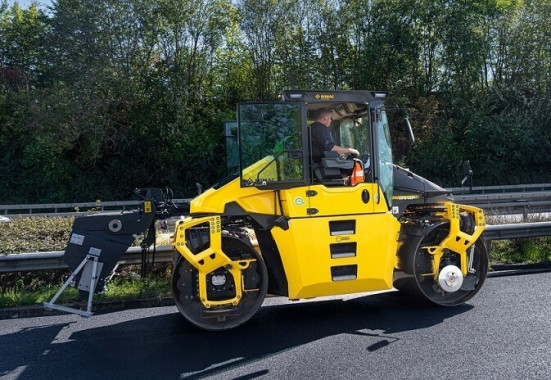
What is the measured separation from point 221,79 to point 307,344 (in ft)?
69.7

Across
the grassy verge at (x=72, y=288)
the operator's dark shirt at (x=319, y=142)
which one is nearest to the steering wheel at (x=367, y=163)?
the operator's dark shirt at (x=319, y=142)

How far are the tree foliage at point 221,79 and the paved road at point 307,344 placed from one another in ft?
56.6

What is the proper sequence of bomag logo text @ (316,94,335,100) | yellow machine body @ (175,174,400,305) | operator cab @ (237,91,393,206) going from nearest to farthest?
yellow machine body @ (175,174,400,305) < operator cab @ (237,91,393,206) < bomag logo text @ (316,94,335,100)

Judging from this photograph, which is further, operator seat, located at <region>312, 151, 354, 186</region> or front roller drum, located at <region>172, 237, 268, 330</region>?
operator seat, located at <region>312, 151, 354, 186</region>

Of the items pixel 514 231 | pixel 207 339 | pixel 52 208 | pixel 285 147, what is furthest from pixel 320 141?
pixel 52 208

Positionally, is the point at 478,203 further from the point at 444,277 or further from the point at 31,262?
the point at 31,262

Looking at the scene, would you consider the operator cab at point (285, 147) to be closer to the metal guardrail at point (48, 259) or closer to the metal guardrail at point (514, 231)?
the metal guardrail at point (48, 259)

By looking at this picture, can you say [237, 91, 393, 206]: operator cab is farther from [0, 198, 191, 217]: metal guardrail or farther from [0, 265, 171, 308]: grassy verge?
[0, 198, 191, 217]: metal guardrail

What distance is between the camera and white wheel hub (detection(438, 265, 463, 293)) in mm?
5925

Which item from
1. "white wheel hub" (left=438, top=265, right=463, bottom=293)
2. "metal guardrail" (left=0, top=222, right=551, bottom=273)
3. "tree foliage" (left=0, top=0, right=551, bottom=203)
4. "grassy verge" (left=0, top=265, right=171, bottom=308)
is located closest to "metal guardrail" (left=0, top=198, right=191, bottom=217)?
"tree foliage" (left=0, top=0, right=551, bottom=203)

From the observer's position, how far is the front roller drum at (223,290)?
211 inches

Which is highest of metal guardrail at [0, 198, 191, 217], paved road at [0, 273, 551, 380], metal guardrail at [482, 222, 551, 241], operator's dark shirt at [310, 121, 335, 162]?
operator's dark shirt at [310, 121, 335, 162]

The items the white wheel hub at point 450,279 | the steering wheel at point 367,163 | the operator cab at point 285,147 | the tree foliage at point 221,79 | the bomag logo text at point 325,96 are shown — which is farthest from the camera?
the tree foliage at point 221,79

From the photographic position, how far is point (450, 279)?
5.93m
